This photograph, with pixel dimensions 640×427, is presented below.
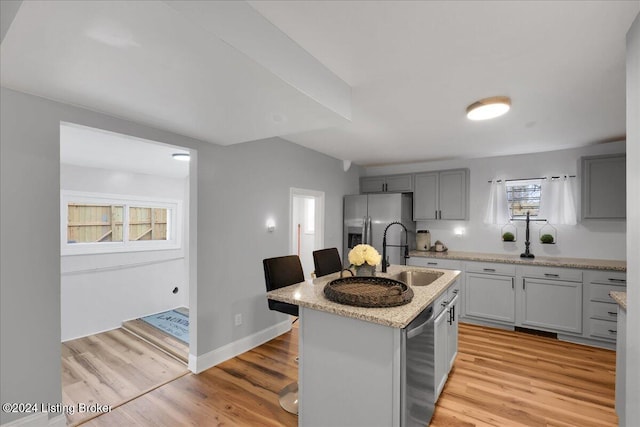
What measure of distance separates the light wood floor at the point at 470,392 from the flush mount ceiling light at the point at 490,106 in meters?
2.34

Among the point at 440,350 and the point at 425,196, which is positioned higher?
the point at 425,196

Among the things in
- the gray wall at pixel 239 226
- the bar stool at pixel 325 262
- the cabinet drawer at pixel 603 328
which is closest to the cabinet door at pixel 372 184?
the gray wall at pixel 239 226

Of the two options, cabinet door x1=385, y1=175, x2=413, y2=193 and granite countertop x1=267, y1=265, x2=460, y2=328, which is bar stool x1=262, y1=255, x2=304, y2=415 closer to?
granite countertop x1=267, y1=265, x2=460, y2=328

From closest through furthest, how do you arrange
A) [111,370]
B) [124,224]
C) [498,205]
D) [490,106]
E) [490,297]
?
[490,106] < [111,370] < [490,297] < [498,205] < [124,224]

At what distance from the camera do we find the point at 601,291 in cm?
326

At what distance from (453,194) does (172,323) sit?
4538 mm

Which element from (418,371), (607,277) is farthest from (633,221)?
(607,277)

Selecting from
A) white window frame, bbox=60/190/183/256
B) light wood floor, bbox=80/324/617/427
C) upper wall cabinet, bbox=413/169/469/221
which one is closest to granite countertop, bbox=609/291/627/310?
light wood floor, bbox=80/324/617/427

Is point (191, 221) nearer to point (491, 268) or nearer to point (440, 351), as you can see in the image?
point (440, 351)

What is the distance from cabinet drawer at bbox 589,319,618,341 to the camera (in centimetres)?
321

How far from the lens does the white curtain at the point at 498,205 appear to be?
4.26 m

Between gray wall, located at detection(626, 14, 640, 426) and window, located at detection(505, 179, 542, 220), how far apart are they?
3118 mm

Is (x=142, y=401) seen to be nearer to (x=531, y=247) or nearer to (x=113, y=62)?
(x=113, y=62)

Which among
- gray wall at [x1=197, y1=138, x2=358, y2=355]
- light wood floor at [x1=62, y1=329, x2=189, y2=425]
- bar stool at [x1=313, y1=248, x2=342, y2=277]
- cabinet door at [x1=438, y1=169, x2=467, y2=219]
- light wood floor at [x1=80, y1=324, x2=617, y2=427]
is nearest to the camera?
light wood floor at [x1=80, y1=324, x2=617, y2=427]
